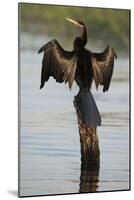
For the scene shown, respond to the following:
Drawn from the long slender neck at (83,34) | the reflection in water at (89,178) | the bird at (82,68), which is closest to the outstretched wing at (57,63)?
the bird at (82,68)

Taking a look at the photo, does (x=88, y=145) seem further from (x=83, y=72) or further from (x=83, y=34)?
(x=83, y=34)

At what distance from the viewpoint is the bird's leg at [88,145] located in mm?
4438

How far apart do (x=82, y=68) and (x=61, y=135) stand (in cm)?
Answer: 44

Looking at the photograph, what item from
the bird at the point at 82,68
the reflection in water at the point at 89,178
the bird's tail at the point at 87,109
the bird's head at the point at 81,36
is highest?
the bird's head at the point at 81,36

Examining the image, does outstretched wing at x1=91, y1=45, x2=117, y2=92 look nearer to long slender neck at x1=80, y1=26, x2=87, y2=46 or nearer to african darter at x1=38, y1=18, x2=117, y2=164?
african darter at x1=38, y1=18, x2=117, y2=164

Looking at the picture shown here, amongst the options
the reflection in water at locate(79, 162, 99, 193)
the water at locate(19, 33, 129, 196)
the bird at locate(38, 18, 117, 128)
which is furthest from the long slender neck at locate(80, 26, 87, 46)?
the reflection in water at locate(79, 162, 99, 193)

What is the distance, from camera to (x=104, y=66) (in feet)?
14.8

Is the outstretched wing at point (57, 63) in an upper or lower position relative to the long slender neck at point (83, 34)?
lower

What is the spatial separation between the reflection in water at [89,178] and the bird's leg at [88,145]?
14mm

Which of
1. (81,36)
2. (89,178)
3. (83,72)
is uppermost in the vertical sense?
(81,36)

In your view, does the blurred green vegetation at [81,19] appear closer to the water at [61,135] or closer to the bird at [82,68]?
the bird at [82,68]

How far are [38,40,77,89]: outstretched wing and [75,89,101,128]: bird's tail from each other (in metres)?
0.11

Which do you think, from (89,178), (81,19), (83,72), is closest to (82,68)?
(83,72)

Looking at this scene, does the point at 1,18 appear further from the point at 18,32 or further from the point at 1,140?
the point at 1,140
